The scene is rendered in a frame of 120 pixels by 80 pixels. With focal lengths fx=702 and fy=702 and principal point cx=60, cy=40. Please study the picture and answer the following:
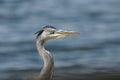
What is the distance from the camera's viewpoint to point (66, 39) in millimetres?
22156

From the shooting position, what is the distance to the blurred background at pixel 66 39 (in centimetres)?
1747

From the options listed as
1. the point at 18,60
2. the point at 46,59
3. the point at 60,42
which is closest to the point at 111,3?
the point at 60,42

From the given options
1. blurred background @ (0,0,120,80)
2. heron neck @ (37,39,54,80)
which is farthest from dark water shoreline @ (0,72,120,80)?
heron neck @ (37,39,54,80)

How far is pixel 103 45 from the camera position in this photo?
20.9 meters

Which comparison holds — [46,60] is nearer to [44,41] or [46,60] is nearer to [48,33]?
[44,41]

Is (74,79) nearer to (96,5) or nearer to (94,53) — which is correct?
(94,53)

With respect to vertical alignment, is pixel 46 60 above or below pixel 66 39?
below

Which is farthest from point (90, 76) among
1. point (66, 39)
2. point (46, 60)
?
point (46, 60)

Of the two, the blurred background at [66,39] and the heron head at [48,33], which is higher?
the blurred background at [66,39]

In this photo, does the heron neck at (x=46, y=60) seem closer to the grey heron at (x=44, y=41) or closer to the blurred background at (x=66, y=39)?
the grey heron at (x=44, y=41)

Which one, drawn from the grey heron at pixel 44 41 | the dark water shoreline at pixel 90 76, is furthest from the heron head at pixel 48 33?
the dark water shoreline at pixel 90 76

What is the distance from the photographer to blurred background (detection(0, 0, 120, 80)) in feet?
57.3

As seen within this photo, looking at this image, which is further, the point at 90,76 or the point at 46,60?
the point at 90,76

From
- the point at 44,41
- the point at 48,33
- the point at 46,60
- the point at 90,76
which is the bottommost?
the point at 46,60
